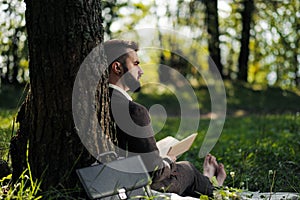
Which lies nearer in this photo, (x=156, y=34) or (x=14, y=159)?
(x=14, y=159)

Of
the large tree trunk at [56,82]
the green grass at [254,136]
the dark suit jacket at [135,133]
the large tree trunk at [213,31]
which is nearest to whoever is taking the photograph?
the large tree trunk at [56,82]

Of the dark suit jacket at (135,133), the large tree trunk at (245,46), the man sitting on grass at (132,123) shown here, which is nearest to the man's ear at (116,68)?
the man sitting on grass at (132,123)

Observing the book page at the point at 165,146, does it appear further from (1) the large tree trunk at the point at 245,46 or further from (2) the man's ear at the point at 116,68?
(1) the large tree trunk at the point at 245,46

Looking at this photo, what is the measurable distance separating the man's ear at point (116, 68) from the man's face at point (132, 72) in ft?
0.15

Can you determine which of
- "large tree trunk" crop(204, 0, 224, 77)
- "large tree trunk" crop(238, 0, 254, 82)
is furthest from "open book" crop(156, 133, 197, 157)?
"large tree trunk" crop(238, 0, 254, 82)

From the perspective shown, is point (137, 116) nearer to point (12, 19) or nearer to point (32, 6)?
point (32, 6)

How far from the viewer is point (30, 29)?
290 centimetres

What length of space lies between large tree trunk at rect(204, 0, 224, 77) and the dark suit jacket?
25.9 feet

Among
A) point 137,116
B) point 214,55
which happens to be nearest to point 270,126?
point 137,116

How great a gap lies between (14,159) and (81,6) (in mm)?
972

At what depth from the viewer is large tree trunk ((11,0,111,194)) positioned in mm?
2836

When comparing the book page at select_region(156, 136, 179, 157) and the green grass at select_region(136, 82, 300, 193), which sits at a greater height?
the book page at select_region(156, 136, 179, 157)

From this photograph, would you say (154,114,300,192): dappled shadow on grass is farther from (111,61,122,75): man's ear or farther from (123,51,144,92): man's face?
(111,61,122,75): man's ear

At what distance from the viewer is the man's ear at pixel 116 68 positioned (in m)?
3.18
